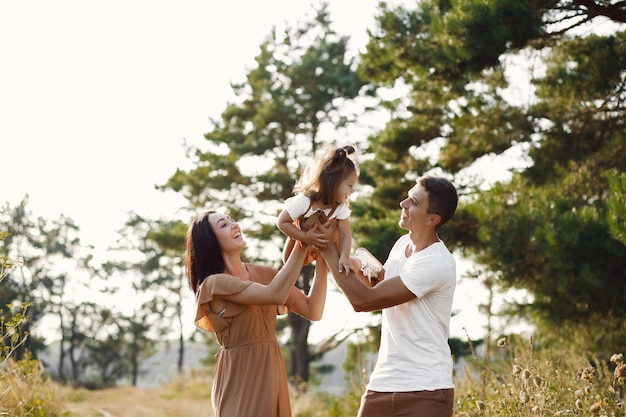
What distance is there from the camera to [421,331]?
325cm

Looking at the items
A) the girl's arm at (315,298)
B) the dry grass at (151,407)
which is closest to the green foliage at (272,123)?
the dry grass at (151,407)

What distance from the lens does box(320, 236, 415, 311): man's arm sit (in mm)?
3238

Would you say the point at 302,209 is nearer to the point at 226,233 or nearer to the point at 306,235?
the point at 306,235

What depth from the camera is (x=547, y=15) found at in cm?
883

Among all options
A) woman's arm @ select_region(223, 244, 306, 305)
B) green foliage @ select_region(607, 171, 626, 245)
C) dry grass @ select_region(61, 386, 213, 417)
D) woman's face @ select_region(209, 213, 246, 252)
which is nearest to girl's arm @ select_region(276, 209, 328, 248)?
woman's arm @ select_region(223, 244, 306, 305)

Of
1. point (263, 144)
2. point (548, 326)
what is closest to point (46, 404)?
point (548, 326)

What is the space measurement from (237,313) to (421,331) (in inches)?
32.0

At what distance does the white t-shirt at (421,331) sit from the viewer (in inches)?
126

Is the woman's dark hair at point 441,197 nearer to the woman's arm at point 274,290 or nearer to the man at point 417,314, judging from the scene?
the man at point 417,314

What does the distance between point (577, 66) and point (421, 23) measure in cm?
212

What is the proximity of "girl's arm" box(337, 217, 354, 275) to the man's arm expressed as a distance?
3 cm

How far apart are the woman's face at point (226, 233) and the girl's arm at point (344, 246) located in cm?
44

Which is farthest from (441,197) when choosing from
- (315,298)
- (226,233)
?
(226,233)

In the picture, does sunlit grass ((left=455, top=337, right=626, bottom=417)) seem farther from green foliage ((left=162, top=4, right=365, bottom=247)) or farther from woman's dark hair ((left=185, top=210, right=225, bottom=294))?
green foliage ((left=162, top=4, right=365, bottom=247))
